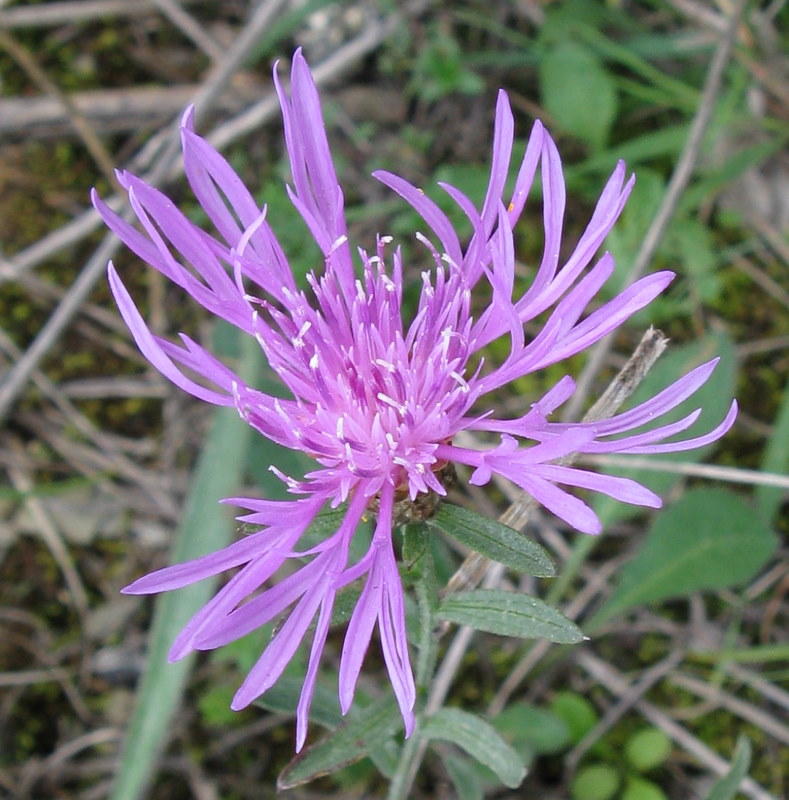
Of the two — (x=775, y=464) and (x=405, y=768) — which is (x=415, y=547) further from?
(x=775, y=464)

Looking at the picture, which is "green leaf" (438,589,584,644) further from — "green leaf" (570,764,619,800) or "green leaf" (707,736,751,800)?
"green leaf" (570,764,619,800)

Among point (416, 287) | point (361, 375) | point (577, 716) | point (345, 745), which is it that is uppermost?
point (416, 287)

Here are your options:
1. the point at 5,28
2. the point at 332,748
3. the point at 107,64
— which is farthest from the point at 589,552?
the point at 5,28

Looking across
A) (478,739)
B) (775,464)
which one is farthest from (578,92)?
(478,739)

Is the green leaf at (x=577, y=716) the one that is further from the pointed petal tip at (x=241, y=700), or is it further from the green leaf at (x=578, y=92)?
the green leaf at (x=578, y=92)

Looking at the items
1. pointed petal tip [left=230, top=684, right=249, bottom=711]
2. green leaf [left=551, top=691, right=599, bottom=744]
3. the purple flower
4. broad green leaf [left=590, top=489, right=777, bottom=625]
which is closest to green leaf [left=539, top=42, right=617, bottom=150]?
broad green leaf [left=590, top=489, right=777, bottom=625]
